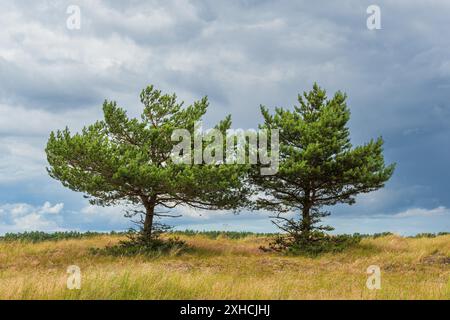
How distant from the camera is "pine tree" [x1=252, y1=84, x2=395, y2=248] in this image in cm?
2702

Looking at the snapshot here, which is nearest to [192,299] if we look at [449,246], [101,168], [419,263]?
[101,168]

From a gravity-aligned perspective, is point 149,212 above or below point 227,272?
above

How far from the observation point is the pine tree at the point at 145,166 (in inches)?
945

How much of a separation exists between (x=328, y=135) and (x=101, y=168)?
40.4 feet

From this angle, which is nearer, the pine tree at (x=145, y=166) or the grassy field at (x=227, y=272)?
the grassy field at (x=227, y=272)

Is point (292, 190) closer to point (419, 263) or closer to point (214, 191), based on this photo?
point (214, 191)

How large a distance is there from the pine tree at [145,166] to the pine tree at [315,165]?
2659 mm

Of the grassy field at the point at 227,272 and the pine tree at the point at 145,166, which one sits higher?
the pine tree at the point at 145,166

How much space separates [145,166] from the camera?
78.1ft

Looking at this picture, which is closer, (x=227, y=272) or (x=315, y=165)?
(x=227, y=272)

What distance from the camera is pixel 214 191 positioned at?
2600cm

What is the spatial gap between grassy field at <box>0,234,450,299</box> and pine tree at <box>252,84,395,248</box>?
2874 millimetres

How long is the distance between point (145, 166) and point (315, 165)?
9.54 meters
